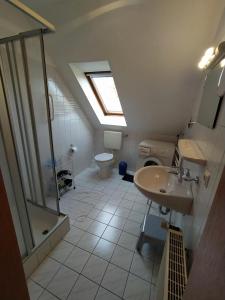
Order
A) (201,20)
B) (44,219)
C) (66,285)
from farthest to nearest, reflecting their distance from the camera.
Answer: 1. (44,219)
2. (201,20)
3. (66,285)

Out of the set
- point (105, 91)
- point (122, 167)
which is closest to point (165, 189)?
point (122, 167)

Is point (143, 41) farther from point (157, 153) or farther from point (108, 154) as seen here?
point (108, 154)

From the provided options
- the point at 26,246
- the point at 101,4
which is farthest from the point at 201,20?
the point at 26,246

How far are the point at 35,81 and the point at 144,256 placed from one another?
2271 mm

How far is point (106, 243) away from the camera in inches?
62.2

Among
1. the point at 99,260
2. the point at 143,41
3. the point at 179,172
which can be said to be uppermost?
the point at 143,41

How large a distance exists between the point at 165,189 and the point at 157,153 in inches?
47.6

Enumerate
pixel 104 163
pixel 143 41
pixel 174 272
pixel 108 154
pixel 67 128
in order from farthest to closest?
pixel 108 154 < pixel 104 163 < pixel 67 128 < pixel 143 41 < pixel 174 272

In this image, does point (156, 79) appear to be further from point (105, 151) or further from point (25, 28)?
point (105, 151)

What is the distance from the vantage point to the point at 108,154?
10.00 ft

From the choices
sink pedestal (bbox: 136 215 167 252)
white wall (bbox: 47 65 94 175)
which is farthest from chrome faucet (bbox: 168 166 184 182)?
white wall (bbox: 47 65 94 175)

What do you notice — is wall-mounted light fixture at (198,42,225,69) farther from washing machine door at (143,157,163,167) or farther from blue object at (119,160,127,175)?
blue object at (119,160,127,175)

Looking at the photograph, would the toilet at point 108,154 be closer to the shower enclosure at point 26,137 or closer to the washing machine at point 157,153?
the washing machine at point 157,153

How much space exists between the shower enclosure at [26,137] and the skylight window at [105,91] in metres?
1.01
